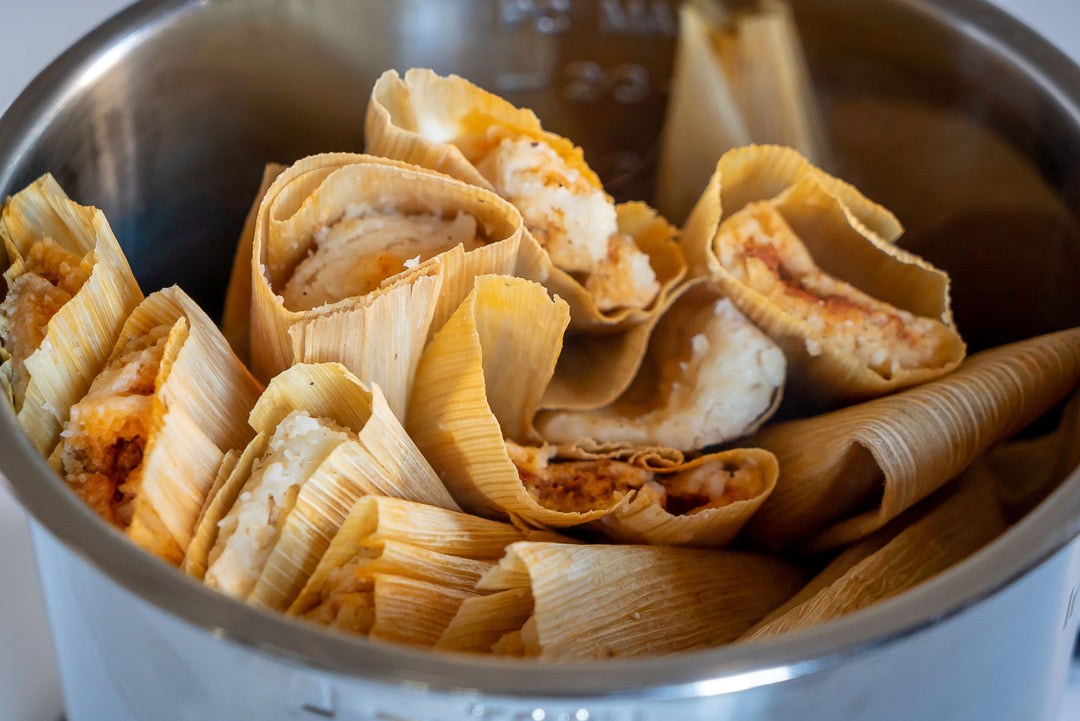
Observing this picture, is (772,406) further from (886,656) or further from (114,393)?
(114,393)

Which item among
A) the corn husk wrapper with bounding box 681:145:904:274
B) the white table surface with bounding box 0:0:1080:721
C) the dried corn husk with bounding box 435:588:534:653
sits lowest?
the white table surface with bounding box 0:0:1080:721

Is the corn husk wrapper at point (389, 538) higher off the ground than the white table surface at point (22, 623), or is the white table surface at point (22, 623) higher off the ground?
the corn husk wrapper at point (389, 538)

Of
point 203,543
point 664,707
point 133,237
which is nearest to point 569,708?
point 664,707

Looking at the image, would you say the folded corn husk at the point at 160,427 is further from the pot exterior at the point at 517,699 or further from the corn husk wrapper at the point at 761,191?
the corn husk wrapper at the point at 761,191

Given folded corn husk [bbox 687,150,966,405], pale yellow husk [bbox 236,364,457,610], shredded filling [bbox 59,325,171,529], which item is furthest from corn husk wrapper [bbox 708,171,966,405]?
shredded filling [bbox 59,325,171,529]

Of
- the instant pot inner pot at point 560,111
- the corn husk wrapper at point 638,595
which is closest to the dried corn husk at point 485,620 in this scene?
the corn husk wrapper at point 638,595

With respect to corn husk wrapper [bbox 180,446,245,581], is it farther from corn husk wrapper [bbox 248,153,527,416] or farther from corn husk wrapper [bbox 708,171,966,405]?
corn husk wrapper [bbox 708,171,966,405]

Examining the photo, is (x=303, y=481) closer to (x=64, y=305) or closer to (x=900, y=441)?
(x=64, y=305)
